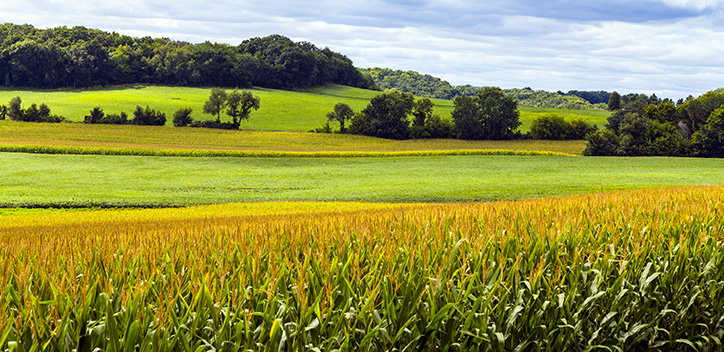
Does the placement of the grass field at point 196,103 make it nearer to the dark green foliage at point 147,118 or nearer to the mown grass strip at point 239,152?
the dark green foliage at point 147,118

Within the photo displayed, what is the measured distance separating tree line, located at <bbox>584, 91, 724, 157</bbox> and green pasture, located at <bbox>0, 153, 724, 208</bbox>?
20.5 feet

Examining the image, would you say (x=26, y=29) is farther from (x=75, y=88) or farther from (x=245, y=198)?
(x=245, y=198)

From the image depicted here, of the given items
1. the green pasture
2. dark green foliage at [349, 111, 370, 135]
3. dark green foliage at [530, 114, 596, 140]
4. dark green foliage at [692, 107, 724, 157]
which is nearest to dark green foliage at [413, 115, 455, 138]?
dark green foliage at [349, 111, 370, 135]

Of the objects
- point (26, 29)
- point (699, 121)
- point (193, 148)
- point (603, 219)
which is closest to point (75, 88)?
point (26, 29)

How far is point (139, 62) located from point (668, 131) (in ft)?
354

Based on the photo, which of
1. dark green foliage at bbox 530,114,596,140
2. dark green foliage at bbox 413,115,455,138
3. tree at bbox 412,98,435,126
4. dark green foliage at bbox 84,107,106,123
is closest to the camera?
dark green foliage at bbox 84,107,106,123

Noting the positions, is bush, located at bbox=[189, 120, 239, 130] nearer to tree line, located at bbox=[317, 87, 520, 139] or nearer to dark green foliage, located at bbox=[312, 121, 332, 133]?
dark green foliage, located at bbox=[312, 121, 332, 133]

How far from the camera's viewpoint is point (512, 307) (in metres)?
4.32

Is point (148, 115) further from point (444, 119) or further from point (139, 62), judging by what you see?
point (139, 62)

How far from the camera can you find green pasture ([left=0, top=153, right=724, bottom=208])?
3466cm

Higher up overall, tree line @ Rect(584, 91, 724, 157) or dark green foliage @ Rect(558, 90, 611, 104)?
dark green foliage @ Rect(558, 90, 611, 104)

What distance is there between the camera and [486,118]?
8381 cm

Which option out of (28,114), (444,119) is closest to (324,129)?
(444,119)

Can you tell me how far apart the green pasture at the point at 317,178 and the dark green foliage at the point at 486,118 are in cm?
2026
